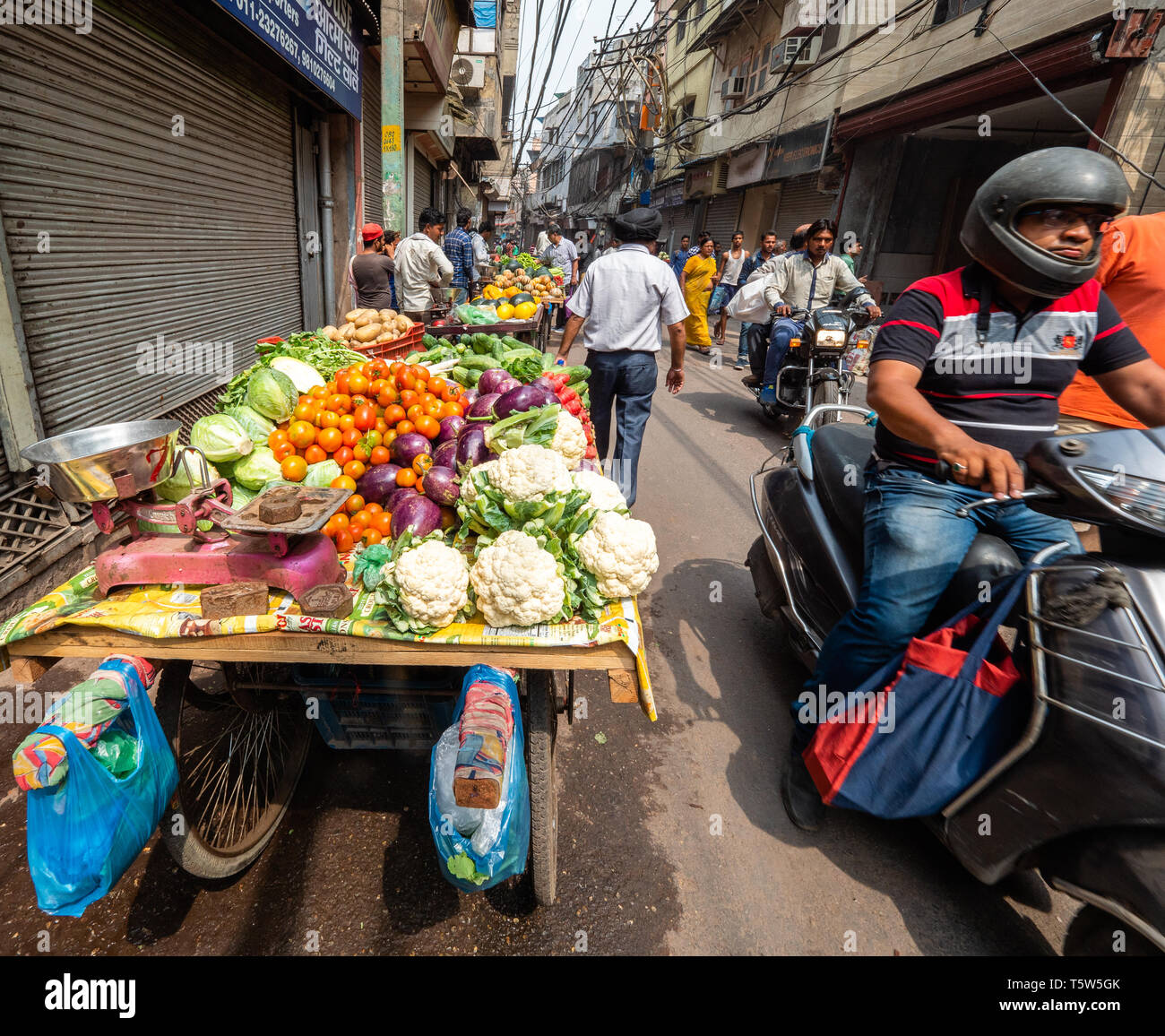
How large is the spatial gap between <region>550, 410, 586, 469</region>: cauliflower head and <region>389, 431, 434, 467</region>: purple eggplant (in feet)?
1.79

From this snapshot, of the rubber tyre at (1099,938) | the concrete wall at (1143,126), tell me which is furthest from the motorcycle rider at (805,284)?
the rubber tyre at (1099,938)

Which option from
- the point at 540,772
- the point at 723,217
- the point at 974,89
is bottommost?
the point at 540,772

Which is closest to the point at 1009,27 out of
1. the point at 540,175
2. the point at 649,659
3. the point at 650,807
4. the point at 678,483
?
the point at 678,483

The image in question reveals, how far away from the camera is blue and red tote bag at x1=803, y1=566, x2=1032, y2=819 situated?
1.80 meters

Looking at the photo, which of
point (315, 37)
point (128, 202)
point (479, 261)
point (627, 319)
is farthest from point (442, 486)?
point (479, 261)

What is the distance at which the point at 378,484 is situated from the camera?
237cm

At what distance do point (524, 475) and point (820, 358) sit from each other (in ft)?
16.6

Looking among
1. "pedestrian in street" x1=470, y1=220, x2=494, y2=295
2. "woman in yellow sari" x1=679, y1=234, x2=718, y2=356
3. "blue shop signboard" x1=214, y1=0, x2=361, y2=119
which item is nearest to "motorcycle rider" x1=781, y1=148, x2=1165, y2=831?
"blue shop signboard" x1=214, y1=0, x2=361, y2=119

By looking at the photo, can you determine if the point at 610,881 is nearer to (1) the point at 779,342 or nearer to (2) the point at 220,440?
(2) the point at 220,440

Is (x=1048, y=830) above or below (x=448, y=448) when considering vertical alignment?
below

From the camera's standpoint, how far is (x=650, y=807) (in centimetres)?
241

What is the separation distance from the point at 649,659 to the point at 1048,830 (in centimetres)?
189

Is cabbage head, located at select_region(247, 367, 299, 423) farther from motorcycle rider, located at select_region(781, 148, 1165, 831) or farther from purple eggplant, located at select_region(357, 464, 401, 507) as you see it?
motorcycle rider, located at select_region(781, 148, 1165, 831)
